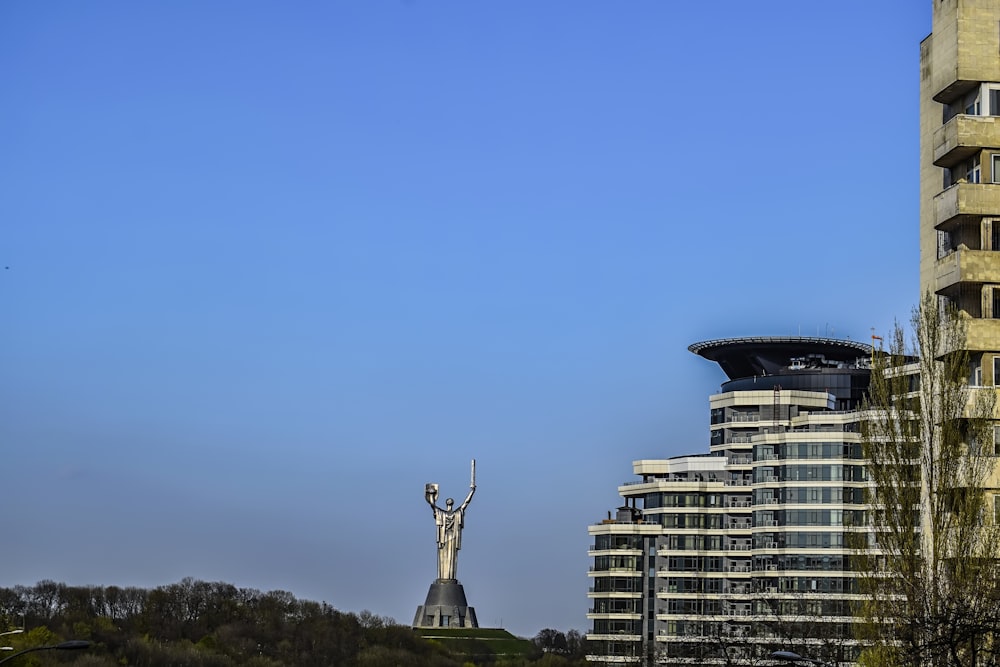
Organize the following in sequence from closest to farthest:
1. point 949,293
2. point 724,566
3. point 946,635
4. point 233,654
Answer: point 946,635 → point 949,293 → point 724,566 → point 233,654

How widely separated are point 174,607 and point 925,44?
133833 millimetres

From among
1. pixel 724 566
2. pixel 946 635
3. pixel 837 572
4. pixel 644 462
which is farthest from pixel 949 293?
pixel 644 462

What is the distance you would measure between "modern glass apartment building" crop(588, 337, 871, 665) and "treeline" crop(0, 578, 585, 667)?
27560 millimetres

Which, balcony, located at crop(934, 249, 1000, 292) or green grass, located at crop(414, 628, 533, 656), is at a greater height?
balcony, located at crop(934, 249, 1000, 292)

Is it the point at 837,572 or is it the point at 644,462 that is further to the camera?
the point at 644,462

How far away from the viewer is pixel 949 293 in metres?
43.3

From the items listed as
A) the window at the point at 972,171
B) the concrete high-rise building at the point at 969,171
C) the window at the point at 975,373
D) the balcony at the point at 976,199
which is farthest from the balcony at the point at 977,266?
the window at the point at 975,373

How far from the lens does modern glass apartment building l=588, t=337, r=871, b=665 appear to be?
105 metres

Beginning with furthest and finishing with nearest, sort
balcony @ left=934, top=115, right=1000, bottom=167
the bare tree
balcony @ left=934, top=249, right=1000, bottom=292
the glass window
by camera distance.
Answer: the glass window
balcony @ left=934, top=115, right=1000, bottom=167
balcony @ left=934, top=249, right=1000, bottom=292
the bare tree

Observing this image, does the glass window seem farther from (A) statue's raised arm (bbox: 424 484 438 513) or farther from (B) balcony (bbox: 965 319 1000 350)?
(A) statue's raised arm (bbox: 424 484 438 513)

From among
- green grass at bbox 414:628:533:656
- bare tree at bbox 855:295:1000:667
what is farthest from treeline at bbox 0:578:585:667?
bare tree at bbox 855:295:1000:667

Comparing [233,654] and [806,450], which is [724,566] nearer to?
[806,450]

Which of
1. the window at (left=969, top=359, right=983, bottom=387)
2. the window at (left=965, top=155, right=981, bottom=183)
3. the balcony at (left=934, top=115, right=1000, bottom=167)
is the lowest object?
the window at (left=969, top=359, right=983, bottom=387)

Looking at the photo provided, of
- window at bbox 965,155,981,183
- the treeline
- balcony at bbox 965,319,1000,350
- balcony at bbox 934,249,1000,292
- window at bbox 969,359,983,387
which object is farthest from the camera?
the treeline
